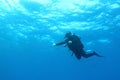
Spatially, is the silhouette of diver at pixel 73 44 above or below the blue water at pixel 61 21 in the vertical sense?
below

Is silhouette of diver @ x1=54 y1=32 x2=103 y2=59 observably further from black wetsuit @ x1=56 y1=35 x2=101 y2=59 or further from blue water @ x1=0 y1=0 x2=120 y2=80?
blue water @ x1=0 y1=0 x2=120 y2=80

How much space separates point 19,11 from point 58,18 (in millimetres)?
4452

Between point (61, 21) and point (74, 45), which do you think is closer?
point (74, 45)

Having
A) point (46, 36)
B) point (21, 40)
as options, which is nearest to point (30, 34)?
point (46, 36)

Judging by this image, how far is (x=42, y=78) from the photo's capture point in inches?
4026

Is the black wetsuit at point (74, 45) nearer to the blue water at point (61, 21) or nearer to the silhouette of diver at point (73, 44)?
the silhouette of diver at point (73, 44)

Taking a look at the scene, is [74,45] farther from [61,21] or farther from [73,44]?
[61,21]

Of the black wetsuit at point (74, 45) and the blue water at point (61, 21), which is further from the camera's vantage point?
the blue water at point (61, 21)

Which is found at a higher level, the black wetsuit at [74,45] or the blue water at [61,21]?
the blue water at [61,21]

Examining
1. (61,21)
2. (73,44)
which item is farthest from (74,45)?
(61,21)

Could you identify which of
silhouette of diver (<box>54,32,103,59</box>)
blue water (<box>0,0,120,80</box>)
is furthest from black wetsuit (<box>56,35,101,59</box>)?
blue water (<box>0,0,120,80</box>)

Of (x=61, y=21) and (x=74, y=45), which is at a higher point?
(x=61, y=21)

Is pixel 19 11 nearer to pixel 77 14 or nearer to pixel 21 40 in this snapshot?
pixel 77 14

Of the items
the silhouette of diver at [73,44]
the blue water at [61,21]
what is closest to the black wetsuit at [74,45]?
the silhouette of diver at [73,44]
